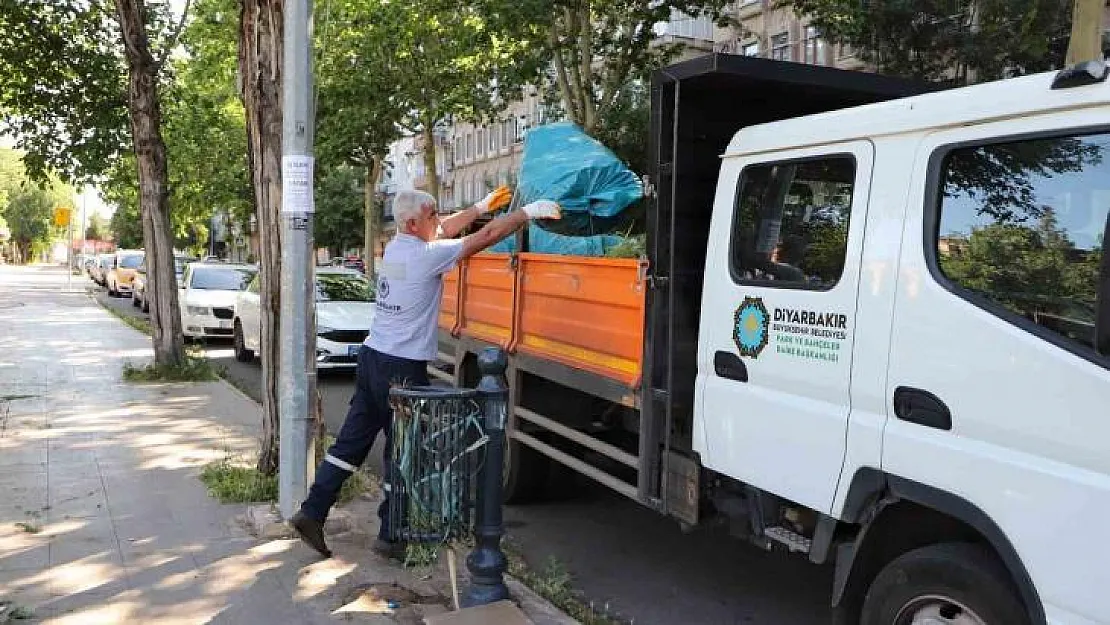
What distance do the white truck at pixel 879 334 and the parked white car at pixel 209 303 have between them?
13522mm

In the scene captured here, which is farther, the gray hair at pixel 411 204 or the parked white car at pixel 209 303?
the parked white car at pixel 209 303

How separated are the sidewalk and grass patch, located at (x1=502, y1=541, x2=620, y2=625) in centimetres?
22

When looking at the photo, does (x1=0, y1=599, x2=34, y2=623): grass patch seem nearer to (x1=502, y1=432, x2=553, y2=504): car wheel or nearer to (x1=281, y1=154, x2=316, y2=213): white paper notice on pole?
(x1=281, y1=154, x2=316, y2=213): white paper notice on pole

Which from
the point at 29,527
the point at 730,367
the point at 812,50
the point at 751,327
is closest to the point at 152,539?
the point at 29,527

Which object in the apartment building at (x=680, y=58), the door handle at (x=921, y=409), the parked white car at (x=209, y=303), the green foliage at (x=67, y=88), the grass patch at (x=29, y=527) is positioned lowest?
the grass patch at (x=29, y=527)

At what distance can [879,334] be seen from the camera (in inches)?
127

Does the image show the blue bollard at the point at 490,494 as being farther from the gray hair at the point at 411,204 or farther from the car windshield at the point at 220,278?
the car windshield at the point at 220,278

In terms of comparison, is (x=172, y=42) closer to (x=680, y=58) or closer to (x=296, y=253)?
(x=296, y=253)

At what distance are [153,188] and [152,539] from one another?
8.12m

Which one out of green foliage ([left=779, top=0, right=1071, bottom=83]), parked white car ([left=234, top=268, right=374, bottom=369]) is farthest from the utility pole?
green foliage ([left=779, top=0, right=1071, bottom=83])

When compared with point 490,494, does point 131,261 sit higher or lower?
lower

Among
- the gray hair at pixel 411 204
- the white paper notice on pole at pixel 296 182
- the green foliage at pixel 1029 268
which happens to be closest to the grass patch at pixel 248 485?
the white paper notice on pole at pixel 296 182

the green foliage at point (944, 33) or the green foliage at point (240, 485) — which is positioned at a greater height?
the green foliage at point (944, 33)

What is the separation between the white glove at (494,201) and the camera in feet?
17.3
